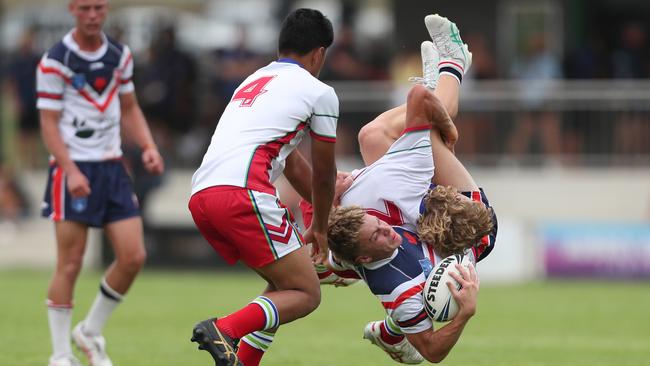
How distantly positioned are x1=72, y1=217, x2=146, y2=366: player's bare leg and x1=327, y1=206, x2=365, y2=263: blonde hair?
2018 mm

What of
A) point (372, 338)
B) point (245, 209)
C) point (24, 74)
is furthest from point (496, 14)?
point (245, 209)

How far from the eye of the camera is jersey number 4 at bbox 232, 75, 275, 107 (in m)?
7.36

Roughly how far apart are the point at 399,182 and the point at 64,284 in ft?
8.86

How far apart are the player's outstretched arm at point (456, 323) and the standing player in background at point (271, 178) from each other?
2.46ft

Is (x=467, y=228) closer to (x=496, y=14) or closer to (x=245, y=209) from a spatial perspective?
(x=245, y=209)

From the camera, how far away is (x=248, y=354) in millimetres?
7578

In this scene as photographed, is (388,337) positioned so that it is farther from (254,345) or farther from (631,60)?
(631,60)

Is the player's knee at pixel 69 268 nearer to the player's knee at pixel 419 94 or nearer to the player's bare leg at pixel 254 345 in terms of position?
the player's bare leg at pixel 254 345

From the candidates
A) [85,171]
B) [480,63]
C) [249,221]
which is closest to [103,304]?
[85,171]

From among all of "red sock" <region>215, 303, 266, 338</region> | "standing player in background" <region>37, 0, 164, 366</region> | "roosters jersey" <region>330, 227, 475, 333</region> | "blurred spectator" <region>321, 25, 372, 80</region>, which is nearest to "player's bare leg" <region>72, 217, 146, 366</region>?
"standing player in background" <region>37, 0, 164, 366</region>

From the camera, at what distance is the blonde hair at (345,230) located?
295 inches

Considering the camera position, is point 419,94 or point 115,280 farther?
point 115,280

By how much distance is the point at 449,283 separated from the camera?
7.42m

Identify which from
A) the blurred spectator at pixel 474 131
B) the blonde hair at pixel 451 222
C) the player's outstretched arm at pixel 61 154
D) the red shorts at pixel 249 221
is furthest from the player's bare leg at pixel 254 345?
the blurred spectator at pixel 474 131
